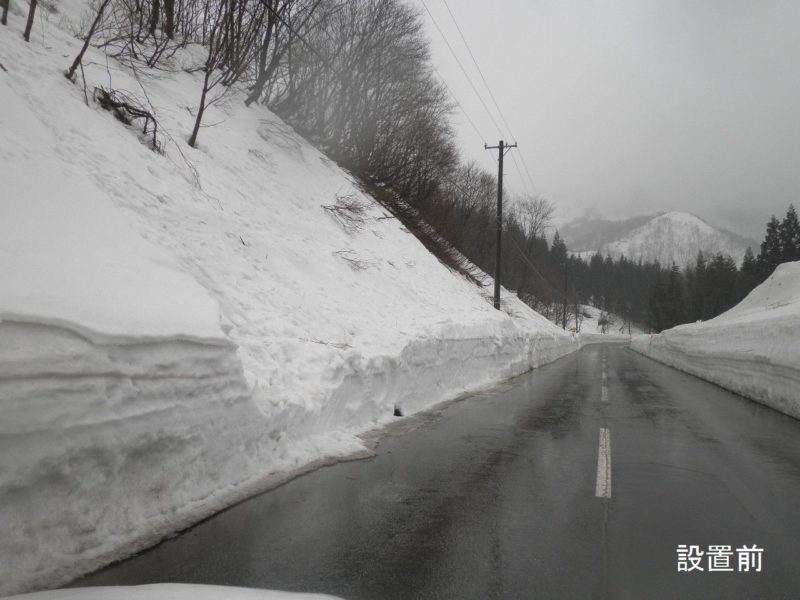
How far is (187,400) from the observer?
185 inches

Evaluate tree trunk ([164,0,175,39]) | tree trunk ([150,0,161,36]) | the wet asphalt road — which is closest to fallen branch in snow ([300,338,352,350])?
the wet asphalt road

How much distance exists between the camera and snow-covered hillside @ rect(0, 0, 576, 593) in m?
3.41

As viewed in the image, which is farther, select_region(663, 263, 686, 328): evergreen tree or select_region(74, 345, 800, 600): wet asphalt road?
select_region(663, 263, 686, 328): evergreen tree

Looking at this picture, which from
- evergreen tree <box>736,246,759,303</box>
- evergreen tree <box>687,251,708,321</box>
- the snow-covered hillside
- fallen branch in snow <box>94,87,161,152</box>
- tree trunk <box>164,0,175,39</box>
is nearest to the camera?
the snow-covered hillside

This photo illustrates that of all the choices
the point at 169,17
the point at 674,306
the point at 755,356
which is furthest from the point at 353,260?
the point at 674,306

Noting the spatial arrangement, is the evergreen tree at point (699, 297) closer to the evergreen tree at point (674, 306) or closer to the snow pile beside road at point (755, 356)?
the evergreen tree at point (674, 306)

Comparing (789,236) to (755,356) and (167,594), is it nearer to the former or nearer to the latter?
(755,356)

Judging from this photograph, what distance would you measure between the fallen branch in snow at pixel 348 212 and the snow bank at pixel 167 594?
16.1 metres

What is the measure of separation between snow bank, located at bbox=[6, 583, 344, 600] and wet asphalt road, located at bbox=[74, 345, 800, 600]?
1.13 ft

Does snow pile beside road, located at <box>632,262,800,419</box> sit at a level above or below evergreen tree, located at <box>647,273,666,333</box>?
below

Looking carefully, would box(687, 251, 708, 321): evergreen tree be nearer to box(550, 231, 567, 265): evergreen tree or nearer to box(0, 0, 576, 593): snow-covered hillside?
box(550, 231, 567, 265): evergreen tree

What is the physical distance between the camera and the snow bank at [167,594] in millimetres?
2590

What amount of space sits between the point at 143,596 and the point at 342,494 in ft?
8.19

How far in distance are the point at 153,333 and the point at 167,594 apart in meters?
2.45
